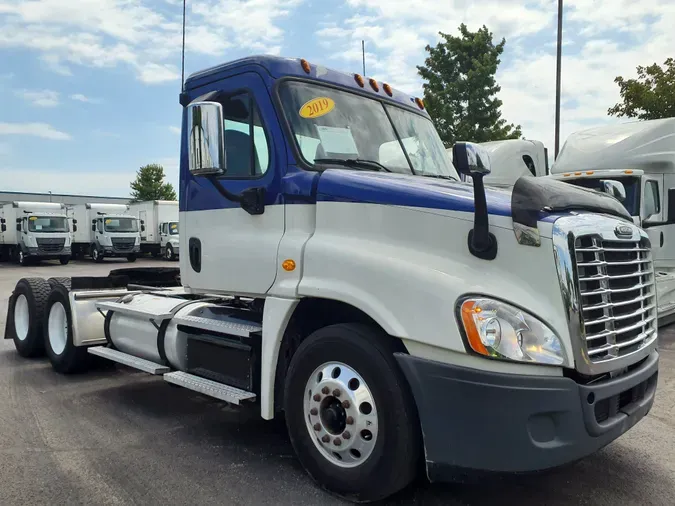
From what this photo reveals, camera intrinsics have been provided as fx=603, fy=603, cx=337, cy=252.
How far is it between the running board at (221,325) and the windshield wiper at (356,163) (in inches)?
46.6

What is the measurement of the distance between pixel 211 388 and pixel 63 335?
3297 millimetres

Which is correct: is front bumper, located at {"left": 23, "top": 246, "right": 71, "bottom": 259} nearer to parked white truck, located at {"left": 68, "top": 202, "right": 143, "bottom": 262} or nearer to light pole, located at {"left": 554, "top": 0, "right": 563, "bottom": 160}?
parked white truck, located at {"left": 68, "top": 202, "right": 143, "bottom": 262}

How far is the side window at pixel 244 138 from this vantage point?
158 inches

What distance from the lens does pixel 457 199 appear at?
3188 mm

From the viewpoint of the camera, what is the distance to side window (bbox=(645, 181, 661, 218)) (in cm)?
962

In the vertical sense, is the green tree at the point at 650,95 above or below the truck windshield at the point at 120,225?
above

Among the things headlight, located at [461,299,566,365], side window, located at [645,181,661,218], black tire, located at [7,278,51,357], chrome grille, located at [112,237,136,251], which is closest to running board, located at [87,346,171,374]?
black tire, located at [7,278,51,357]

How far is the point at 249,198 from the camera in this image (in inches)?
157

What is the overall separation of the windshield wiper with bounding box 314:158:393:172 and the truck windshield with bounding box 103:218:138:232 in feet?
94.8

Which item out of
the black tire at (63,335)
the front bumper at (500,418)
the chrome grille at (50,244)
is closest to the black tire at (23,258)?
the chrome grille at (50,244)

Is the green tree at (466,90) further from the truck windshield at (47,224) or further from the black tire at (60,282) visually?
the truck windshield at (47,224)

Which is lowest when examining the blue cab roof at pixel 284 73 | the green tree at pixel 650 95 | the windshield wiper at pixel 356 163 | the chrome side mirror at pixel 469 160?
the chrome side mirror at pixel 469 160

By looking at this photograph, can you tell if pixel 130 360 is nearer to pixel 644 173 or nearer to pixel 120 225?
pixel 644 173

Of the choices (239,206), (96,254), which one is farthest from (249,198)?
(96,254)
